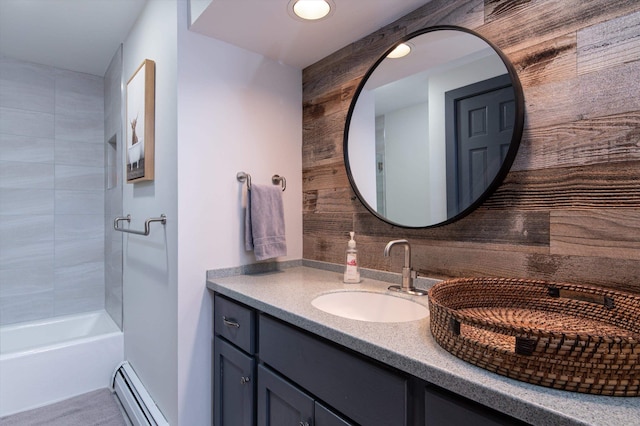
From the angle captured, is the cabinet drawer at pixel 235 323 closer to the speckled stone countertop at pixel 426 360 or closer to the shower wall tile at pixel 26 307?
the speckled stone countertop at pixel 426 360

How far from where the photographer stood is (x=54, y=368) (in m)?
2.12

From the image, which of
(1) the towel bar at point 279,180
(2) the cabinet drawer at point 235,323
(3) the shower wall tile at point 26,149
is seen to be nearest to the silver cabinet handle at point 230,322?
(2) the cabinet drawer at point 235,323

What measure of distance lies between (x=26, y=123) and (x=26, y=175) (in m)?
0.41

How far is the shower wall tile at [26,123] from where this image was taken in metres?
2.59

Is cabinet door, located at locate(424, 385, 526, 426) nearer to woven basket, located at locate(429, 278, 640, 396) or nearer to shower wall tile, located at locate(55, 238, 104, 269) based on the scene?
woven basket, located at locate(429, 278, 640, 396)

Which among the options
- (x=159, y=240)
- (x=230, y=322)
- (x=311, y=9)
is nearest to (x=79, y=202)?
(x=159, y=240)

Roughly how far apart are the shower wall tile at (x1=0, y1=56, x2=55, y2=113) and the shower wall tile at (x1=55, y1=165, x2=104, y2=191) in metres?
0.49

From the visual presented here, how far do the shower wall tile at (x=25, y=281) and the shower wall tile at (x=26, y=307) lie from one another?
34 mm

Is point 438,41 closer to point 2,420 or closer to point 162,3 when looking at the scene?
point 162,3

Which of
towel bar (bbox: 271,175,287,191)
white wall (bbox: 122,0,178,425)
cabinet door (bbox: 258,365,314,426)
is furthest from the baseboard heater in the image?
towel bar (bbox: 271,175,287,191)

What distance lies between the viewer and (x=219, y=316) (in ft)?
4.81

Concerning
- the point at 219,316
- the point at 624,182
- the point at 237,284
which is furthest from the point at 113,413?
the point at 624,182

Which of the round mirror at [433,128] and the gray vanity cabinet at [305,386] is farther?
the round mirror at [433,128]

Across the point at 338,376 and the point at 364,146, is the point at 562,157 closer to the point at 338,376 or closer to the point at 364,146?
the point at 364,146
